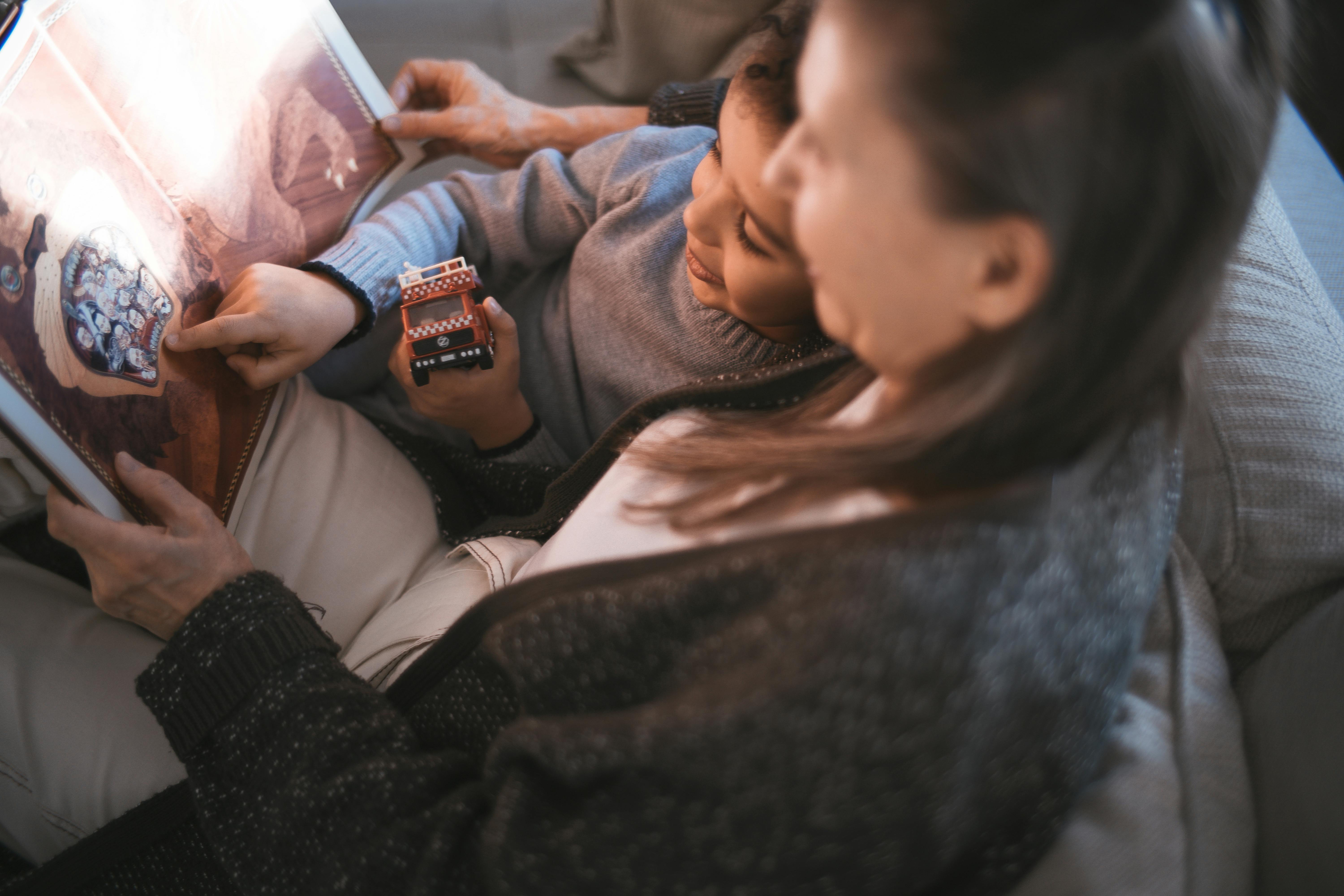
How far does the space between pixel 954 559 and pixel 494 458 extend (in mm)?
626

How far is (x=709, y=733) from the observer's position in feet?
1.24

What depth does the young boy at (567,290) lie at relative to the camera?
623 mm

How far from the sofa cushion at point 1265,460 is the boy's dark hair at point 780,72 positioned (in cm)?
38

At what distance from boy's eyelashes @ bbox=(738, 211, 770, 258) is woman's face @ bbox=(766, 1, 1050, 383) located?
0.57 feet

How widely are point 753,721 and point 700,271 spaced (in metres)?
0.47

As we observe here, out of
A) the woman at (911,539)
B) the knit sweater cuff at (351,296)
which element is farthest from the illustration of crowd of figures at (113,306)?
the woman at (911,539)

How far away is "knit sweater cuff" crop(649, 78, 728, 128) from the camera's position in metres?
0.98

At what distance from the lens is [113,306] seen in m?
0.62

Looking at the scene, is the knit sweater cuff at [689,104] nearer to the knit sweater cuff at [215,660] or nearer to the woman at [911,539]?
the woman at [911,539]

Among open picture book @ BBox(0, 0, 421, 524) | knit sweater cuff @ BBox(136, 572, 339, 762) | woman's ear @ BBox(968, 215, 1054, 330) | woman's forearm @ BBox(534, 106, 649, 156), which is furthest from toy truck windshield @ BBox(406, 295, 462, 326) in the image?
woman's ear @ BBox(968, 215, 1054, 330)

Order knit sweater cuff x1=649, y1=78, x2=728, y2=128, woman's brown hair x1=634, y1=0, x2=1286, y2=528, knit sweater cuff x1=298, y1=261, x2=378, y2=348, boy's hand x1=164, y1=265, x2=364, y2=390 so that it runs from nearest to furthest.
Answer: woman's brown hair x1=634, y1=0, x2=1286, y2=528
boy's hand x1=164, y1=265, x2=364, y2=390
knit sweater cuff x1=298, y1=261, x2=378, y2=348
knit sweater cuff x1=649, y1=78, x2=728, y2=128

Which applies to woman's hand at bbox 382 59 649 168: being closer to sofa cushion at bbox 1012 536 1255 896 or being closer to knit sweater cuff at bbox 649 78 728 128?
knit sweater cuff at bbox 649 78 728 128

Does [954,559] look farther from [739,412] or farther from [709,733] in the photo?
[739,412]

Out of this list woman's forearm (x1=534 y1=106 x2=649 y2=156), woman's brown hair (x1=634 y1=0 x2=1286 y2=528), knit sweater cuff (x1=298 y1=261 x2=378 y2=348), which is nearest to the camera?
woman's brown hair (x1=634 y1=0 x2=1286 y2=528)
